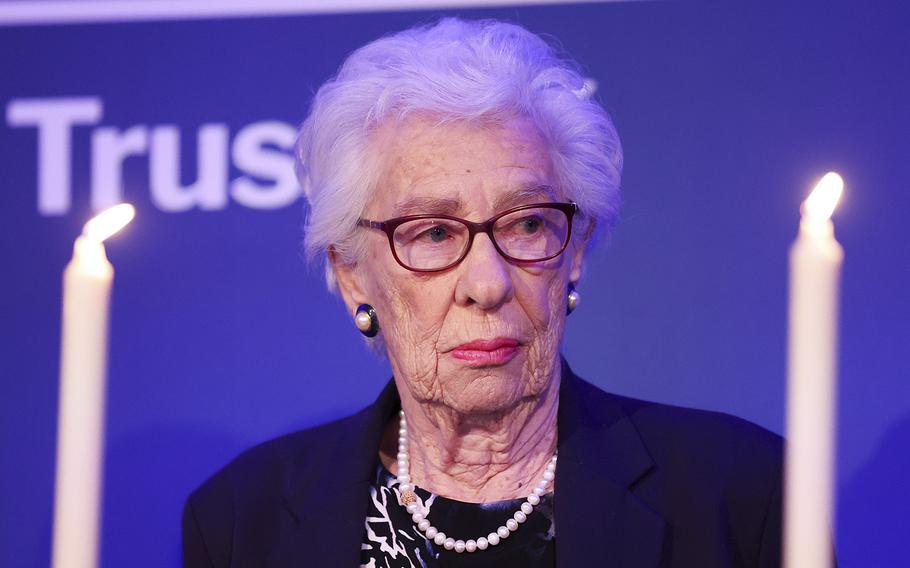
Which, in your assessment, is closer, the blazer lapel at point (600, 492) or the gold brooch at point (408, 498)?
the blazer lapel at point (600, 492)

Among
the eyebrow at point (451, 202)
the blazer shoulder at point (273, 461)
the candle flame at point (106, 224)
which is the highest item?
the eyebrow at point (451, 202)

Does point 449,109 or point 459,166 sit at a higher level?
point 449,109

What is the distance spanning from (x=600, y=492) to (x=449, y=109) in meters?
0.71

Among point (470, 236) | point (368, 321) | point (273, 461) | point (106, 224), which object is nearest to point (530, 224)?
point (470, 236)

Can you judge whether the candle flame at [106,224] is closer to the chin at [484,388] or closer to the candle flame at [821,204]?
the candle flame at [821,204]

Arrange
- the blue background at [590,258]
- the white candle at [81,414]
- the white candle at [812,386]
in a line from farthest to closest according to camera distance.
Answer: the blue background at [590,258], the white candle at [81,414], the white candle at [812,386]

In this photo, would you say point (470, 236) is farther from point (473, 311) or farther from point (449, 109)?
point (449, 109)

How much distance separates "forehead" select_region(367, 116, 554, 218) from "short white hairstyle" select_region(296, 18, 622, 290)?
23 mm

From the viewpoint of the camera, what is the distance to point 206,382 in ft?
9.04

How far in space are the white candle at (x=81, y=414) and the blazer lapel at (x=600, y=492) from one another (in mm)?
964

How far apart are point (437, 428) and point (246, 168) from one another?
101cm

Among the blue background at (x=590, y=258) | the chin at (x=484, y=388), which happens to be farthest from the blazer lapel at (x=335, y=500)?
the blue background at (x=590, y=258)

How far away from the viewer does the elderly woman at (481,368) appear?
6.10 ft

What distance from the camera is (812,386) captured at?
2.92 feet
